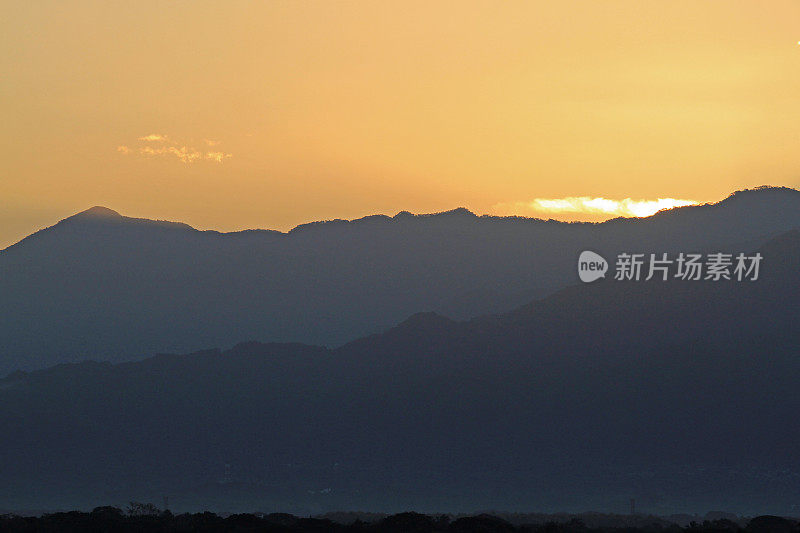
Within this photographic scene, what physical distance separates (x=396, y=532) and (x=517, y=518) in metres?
73.1

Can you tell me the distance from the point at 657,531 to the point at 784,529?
13.4m

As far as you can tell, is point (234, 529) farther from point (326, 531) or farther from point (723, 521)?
point (723, 521)

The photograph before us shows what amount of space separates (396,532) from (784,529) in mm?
21832

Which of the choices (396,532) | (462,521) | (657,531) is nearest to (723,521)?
(657,531)

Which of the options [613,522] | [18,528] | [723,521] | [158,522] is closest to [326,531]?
[158,522]

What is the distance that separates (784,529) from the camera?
64.9 meters

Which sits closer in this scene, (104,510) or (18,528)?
(18,528)

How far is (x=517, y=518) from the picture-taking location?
134 metres

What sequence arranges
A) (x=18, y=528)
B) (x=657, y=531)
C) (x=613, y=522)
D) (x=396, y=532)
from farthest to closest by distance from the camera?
(x=613, y=522), (x=657, y=531), (x=18, y=528), (x=396, y=532)

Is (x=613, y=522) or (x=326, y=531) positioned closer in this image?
(x=326, y=531)

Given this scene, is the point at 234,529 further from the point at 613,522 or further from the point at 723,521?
the point at 613,522

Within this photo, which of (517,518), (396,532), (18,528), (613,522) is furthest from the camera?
(517,518)

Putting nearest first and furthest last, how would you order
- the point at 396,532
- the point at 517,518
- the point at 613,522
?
the point at 396,532 < the point at 613,522 < the point at 517,518

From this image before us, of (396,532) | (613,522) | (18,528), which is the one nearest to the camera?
(396,532)
